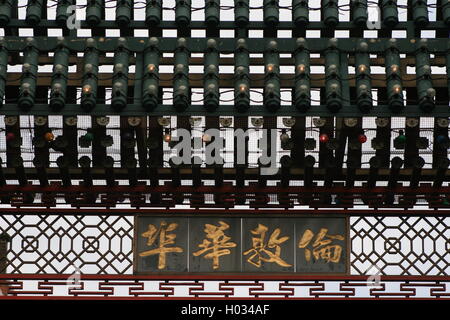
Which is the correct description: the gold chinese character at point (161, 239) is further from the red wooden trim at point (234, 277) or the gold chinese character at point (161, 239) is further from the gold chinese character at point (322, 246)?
the gold chinese character at point (322, 246)

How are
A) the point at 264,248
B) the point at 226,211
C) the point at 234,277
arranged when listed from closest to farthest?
the point at 234,277 → the point at 264,248 → the point at 226,211

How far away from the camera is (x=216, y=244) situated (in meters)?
26.6

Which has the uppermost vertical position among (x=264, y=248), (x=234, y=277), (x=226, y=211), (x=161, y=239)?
(x=226, y=211)

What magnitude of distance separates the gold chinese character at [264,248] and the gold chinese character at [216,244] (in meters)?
0.37

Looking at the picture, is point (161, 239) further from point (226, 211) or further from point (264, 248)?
point (264, 248)

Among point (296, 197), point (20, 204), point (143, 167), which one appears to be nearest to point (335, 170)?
point (296, 197)

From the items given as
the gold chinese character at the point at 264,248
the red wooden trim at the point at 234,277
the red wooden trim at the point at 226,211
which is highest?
the red wooden trim at the point at 226,211

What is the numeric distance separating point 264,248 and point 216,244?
82 cm

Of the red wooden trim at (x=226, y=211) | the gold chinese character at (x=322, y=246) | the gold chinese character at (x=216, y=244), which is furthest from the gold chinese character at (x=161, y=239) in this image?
the gold chinese character at (x=322, y=246)

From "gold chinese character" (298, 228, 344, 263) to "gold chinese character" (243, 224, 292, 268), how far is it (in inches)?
12.9

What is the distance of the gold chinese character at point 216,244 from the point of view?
26.5 m

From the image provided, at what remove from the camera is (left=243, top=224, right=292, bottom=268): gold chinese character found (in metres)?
26.5

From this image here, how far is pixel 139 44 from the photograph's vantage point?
26.8m

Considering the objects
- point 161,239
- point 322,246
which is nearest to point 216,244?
point 161,239
